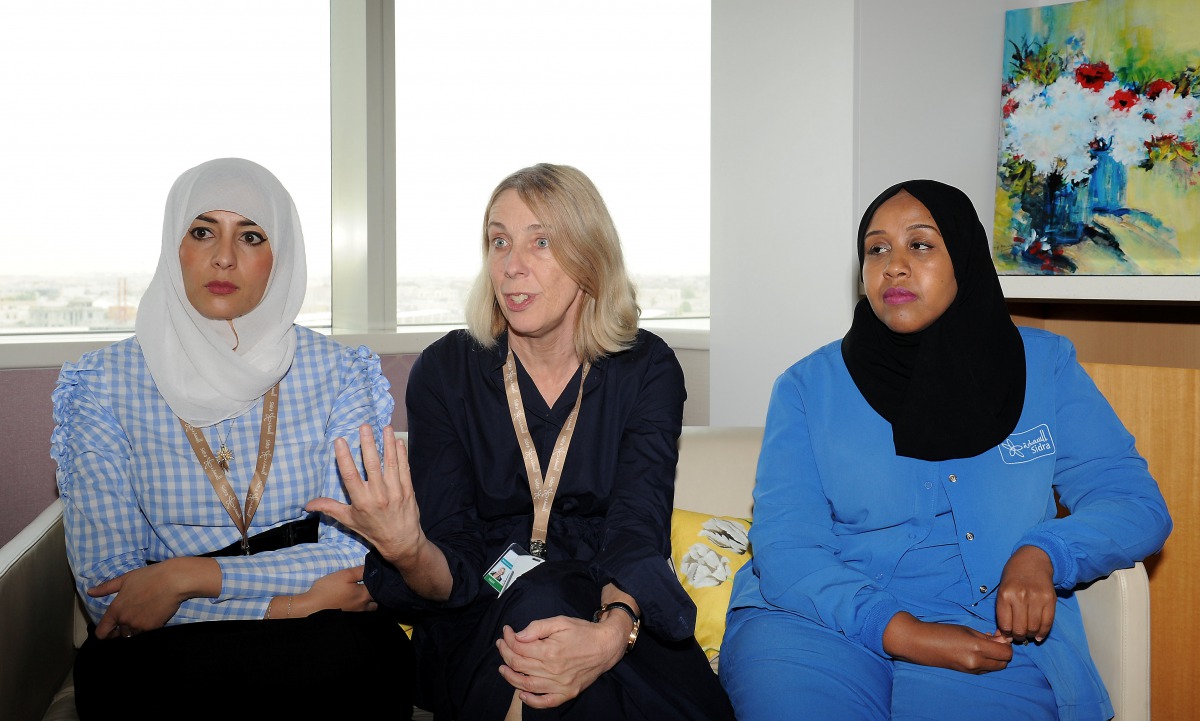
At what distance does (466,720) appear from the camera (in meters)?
1.73

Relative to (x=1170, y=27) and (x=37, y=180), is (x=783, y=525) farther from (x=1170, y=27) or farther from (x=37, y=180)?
(x=37, y=180)

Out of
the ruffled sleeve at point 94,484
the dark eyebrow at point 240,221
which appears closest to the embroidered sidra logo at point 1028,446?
the dark eyebrow at point 240,221

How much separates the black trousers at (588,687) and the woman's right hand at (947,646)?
0.35 metres

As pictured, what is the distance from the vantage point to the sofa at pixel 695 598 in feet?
5.90

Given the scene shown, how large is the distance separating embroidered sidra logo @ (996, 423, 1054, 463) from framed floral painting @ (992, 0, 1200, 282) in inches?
33.5

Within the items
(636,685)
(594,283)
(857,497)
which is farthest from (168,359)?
(857,497)

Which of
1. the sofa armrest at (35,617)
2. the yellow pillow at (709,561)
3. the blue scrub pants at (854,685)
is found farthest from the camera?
the yellow pillow at (709,561)

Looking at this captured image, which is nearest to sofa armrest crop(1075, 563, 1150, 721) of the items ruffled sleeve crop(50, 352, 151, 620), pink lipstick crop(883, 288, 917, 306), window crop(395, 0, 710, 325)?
pink lipstick crop(883, 288, 917, 306)

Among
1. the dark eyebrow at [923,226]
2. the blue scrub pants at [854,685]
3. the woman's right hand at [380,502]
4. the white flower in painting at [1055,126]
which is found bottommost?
the blue scrub pants at [854,685]

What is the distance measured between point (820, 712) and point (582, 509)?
0.64 m

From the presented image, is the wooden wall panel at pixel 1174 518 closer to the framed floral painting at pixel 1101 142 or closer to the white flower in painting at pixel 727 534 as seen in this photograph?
the framed floral painting at pixel 1101 142

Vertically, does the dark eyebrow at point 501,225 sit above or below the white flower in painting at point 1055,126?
below

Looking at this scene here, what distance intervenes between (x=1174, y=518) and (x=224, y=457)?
2.27m

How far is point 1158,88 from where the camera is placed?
97.3 inches
